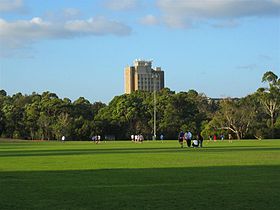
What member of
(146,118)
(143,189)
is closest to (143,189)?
(143,189)

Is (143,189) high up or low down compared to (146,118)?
down

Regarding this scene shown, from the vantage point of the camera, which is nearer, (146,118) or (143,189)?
(143,189)

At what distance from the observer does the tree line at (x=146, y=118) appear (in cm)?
10275

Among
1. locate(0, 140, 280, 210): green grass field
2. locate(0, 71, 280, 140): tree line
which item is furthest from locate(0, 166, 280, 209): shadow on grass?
locate(0, 71, 280, 140): tree line

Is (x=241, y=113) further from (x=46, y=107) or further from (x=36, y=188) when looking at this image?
(x=36, y=188)

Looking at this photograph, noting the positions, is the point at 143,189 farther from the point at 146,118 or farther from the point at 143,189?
the point at 146,118

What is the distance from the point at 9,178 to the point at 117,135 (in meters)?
92.5

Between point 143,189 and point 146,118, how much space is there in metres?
99.8

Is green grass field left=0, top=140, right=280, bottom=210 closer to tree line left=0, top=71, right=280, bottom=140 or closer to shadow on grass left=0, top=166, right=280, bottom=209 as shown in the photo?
shadow on grass left=0, top=166, right=280, bottom=209

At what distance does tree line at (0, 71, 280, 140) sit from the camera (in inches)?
4045

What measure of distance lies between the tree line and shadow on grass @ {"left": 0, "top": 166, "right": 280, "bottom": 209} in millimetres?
81726

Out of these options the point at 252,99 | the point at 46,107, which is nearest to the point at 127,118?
the point at 46,107

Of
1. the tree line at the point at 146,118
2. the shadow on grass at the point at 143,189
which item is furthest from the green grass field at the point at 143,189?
the tree line at the point at 146,118

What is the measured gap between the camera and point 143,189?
14125mm
